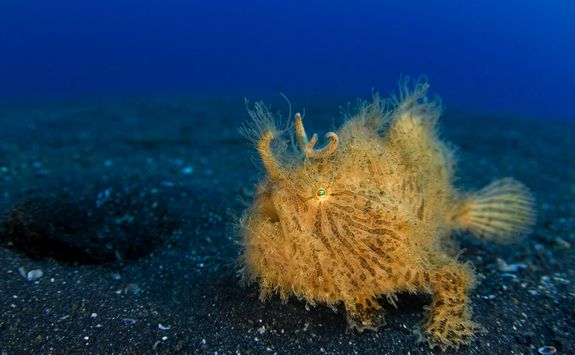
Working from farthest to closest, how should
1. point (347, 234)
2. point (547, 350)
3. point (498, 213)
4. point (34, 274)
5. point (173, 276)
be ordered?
point (498, 213)
point (173, 276)
point (34, 274)
point (547, 350)
point (347, 234)

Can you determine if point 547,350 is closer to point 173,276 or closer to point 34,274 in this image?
point 173,276

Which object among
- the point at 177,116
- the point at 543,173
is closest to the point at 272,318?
the point at 543,173

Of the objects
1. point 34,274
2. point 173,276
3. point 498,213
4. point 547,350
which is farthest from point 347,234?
point 498,213

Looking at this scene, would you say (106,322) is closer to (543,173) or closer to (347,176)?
(347,176)

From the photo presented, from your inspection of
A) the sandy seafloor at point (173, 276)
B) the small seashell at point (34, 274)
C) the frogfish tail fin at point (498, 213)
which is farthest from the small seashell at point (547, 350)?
the small seashell at point (34, 274)

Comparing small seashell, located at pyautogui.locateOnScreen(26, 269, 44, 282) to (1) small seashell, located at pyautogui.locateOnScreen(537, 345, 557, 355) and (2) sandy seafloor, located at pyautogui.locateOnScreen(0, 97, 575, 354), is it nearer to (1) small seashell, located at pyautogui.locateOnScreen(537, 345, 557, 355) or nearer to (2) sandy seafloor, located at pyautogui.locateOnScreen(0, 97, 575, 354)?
(2) sandy seafloor, located at pyautogui.locateOnScreen(0, 97, 575, 354)
